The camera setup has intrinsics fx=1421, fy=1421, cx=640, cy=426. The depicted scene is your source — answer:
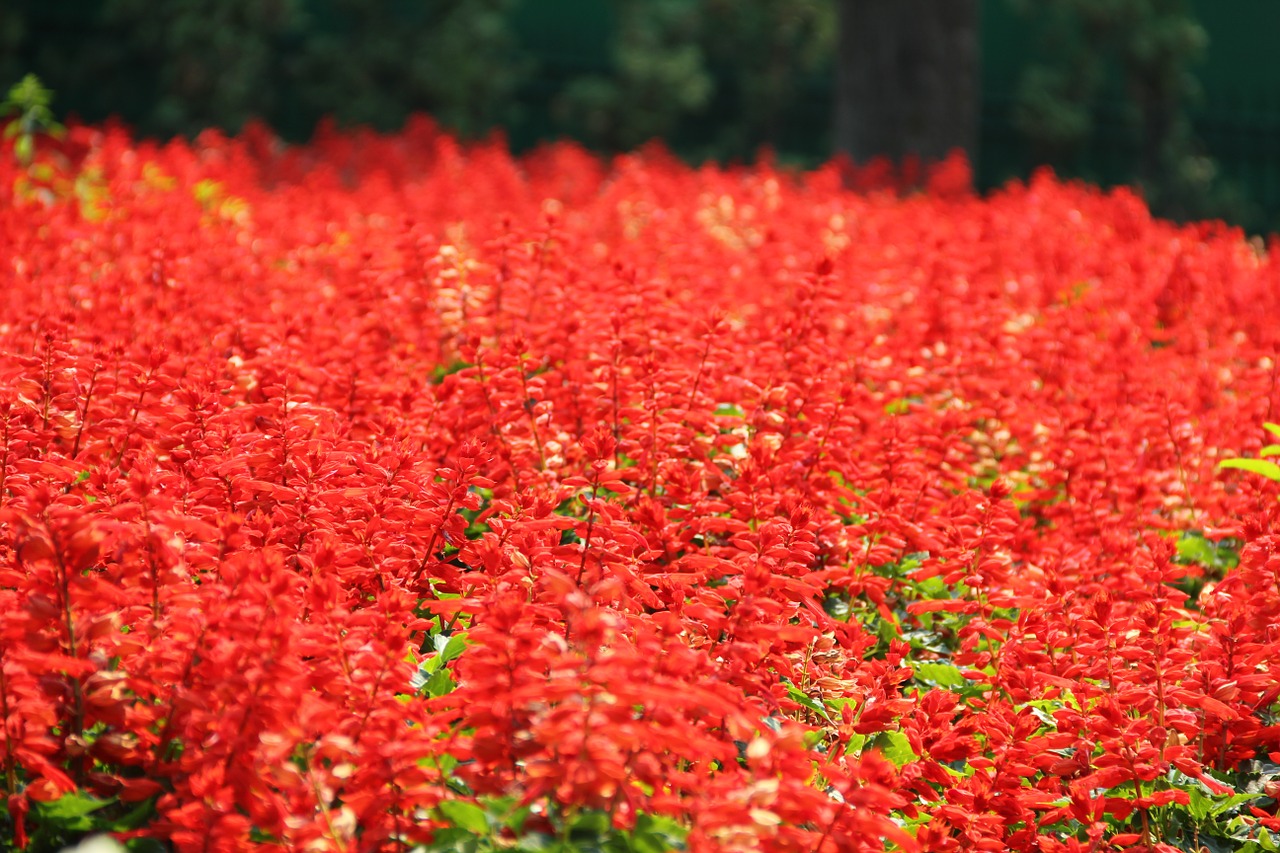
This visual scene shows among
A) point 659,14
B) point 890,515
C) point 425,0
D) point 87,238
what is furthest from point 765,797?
point 659,14

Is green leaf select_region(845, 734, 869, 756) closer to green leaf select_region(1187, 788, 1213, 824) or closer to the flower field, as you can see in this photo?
the flower field

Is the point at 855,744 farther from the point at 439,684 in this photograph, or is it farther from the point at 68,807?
the point at 68,807

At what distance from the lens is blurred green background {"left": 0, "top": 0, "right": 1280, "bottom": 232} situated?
13.5 metres

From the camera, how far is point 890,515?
3.72 m

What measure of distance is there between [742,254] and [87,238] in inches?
115

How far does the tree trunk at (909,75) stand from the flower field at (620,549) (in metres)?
4.78

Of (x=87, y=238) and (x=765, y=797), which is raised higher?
(x=87, y=238)

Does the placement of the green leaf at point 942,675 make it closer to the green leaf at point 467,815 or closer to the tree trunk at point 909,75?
the green leaf at point 467,815

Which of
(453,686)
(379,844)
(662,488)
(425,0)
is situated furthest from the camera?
(425,0)

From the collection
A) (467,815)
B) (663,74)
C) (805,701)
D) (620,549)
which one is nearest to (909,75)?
(663,74)

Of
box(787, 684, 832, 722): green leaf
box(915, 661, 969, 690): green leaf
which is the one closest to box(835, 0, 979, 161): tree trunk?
box(915, 661, 969, 690): green leaf

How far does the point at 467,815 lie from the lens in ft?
7.52

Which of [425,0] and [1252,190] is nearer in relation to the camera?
[425,0]

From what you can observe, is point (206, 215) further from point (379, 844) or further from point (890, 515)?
point (379, 844)
